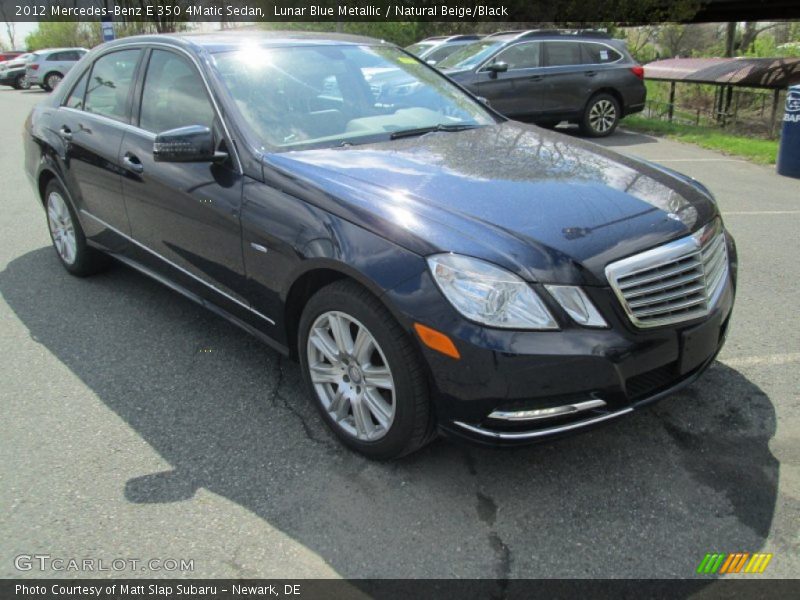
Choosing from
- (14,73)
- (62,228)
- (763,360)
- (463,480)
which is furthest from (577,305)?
(14,73)

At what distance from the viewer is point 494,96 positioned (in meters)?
11.7

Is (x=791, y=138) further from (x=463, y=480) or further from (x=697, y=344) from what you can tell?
(x=463, y=480)

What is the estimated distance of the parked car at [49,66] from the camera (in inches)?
1092

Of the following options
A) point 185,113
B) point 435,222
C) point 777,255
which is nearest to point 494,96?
point 777,255

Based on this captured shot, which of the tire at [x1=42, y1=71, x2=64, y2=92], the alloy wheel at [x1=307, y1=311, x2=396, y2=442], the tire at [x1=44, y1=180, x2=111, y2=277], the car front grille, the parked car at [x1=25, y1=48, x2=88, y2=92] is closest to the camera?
the car front grille

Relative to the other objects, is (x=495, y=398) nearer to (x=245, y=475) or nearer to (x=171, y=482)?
→ (x=245, y=475)

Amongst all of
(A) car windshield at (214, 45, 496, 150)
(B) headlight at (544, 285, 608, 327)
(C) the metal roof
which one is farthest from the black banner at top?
(B) headlight at (544, 285, 608, 327)

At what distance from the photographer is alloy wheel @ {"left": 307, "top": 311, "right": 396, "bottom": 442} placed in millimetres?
2844

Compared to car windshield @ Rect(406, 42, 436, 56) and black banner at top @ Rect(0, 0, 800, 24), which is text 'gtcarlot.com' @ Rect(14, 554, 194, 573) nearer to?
car windshield @ Rect(406, 42, 436, 56)

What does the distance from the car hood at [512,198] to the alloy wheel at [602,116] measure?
9.51 meters

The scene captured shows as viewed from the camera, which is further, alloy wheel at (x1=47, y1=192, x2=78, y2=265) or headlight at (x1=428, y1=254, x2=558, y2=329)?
alloy wheel at (x1=47, y1=192, x2=78, y2=265)

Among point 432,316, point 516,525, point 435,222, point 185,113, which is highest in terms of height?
point 185,113

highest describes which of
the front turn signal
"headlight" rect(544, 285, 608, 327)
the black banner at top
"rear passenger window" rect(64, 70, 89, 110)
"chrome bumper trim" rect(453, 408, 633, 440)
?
the black banner at top

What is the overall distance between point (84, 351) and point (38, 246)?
2.46 meters
